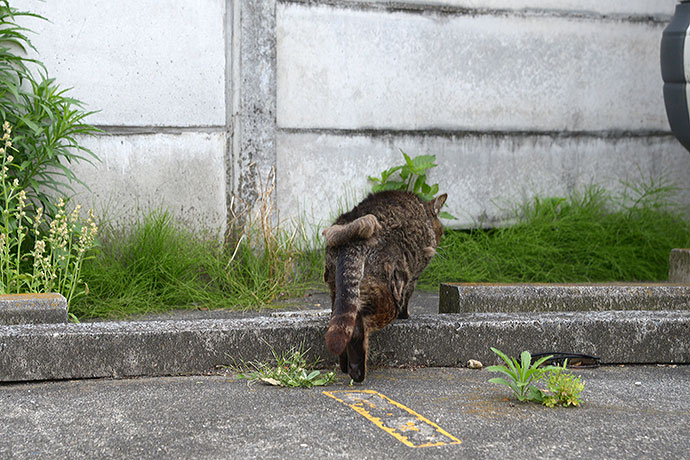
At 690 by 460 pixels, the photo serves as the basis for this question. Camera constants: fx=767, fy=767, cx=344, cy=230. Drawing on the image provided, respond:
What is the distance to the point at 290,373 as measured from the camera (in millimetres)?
3471

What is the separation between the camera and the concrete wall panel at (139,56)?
4977mm

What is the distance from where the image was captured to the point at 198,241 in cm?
530

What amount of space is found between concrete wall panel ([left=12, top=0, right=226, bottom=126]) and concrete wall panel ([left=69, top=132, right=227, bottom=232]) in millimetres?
134

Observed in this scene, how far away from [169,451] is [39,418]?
67cm

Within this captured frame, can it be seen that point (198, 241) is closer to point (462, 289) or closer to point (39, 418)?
point (462, 289)

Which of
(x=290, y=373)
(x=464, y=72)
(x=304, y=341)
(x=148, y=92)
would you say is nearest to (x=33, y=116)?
(x=148, y=92)

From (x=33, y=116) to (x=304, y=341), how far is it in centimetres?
227

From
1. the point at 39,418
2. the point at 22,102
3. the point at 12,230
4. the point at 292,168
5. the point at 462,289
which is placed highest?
the point at 22,102

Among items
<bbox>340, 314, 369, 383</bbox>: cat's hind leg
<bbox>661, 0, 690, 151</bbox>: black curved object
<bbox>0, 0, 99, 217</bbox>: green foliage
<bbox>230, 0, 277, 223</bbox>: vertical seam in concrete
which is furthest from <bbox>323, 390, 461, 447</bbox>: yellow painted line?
<bbox>661, 0, 690, 151</bbox>: black curved object

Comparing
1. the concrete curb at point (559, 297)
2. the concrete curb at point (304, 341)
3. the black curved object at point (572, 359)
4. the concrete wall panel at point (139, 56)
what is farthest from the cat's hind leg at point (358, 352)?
the concrete wall panel at point (139, 56)

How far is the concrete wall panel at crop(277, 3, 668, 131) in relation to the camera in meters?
5.65

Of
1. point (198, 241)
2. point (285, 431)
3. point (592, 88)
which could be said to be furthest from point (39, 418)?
point (592, 88)

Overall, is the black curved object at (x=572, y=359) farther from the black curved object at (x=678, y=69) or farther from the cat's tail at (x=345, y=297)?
the black curved object at (x=678, y=69)

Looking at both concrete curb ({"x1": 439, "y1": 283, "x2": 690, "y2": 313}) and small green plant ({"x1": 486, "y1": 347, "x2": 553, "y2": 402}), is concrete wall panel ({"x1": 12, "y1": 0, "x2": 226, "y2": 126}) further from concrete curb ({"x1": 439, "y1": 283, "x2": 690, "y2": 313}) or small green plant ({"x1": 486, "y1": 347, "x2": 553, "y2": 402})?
small green plant ({"x1": 486, "y1": 347, "x2": 553, "y2": 402})
